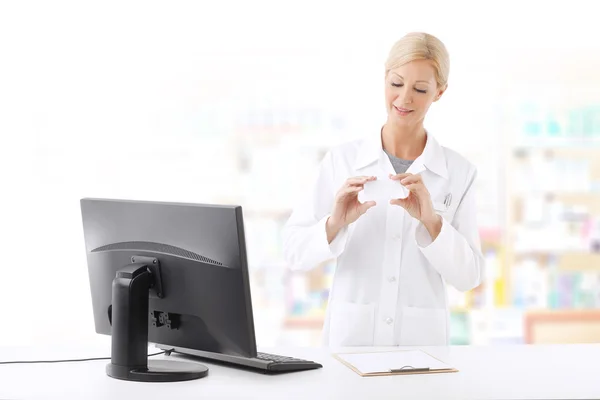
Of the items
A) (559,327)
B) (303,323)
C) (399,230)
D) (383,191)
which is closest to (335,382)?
(399,230)

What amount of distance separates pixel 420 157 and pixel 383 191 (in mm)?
164

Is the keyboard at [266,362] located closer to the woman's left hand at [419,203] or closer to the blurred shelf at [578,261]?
the woman's left hand at [419,203]

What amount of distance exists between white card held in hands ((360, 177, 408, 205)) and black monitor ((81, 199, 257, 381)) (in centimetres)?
85

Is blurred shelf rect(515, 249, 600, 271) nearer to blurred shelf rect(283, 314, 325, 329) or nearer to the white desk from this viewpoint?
blurred shelf rect(283, 314, 325, 329)

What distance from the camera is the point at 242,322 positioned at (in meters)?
1.76

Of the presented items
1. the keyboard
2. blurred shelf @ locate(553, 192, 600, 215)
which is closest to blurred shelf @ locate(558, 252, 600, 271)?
blurred shelf @ locate(553, 192, 600, 215)

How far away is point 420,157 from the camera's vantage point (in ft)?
8.25

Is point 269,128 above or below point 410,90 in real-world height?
above

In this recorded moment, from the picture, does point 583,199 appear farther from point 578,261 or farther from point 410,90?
point 410,90

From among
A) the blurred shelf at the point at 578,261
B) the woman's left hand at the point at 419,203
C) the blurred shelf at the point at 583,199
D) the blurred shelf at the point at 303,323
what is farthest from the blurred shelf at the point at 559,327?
the woman's left hand at the point at 419,203

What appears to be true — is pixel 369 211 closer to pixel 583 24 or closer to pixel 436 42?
pixel 436 42

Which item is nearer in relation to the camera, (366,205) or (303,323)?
(366,205)

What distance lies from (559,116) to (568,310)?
1.21 meters

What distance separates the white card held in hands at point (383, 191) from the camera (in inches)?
98.3
